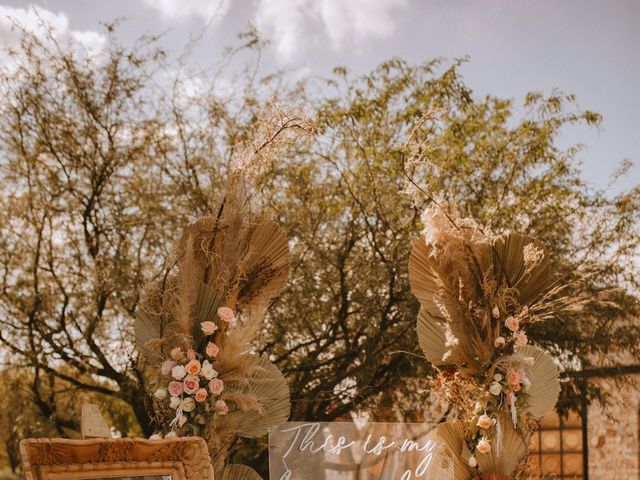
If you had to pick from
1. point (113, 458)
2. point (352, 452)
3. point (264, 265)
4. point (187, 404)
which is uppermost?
point (264, 265)

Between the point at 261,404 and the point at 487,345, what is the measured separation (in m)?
1.11

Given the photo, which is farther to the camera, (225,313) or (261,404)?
(261,404)

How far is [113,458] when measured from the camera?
106 inches

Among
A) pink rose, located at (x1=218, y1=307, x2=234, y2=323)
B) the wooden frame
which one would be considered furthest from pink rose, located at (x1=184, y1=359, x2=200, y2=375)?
the wooden frame

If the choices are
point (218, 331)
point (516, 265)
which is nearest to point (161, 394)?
point (218, 331)

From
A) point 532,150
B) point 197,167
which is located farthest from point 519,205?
point 197,167

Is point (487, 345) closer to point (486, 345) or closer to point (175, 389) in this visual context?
point (486, 345)

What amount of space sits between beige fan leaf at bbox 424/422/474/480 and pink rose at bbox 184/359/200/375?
3.75 ft

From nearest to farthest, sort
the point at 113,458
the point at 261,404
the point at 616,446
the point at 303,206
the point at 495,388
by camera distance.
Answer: the point at 113,458 < the point at 495,388 < the point at 261,404 < the point at 303,206 < the point at 616,446

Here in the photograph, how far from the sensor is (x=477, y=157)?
6.98 m

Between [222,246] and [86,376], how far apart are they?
3.94m

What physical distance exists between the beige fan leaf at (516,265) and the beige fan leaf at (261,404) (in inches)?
47.3

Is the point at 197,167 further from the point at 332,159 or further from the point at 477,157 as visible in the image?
the point at 477,157

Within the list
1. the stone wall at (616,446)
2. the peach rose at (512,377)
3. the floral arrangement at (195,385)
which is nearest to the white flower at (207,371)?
the floral arrangement at (195,385)
